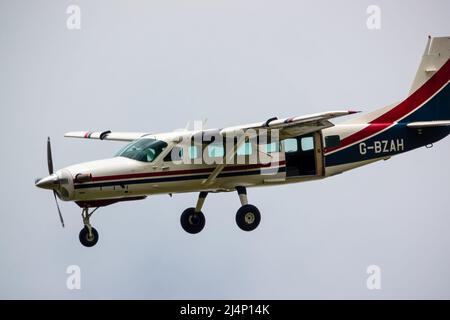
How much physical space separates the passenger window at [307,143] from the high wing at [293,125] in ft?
1.23

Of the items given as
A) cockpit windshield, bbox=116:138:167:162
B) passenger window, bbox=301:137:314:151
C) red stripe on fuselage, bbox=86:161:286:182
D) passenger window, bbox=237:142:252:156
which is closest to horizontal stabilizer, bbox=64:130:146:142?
cockpit windshield, bbox=116:138:167:162

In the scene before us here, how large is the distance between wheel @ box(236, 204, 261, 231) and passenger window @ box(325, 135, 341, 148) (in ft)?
10.5

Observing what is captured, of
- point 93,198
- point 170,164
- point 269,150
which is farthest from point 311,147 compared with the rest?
point 93,198

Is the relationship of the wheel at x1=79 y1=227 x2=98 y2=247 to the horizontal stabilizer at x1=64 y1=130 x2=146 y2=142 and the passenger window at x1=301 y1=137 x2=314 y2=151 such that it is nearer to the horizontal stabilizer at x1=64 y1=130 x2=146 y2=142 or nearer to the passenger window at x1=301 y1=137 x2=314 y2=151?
the horizontal stabilizer at x1=64 y1=130 x2=146 y2=142

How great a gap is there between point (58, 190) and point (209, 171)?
4.55 metres

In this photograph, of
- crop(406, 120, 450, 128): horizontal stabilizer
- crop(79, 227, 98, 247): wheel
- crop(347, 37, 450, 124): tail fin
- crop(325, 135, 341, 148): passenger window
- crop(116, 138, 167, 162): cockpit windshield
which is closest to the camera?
crop(116, 138, 167, 162): cockpit windshield

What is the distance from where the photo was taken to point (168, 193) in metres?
32.5

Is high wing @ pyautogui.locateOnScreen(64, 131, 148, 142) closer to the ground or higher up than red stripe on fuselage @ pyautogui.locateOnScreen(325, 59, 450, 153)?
closer to the ground

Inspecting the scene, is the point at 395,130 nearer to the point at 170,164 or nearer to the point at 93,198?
the point at 170,164

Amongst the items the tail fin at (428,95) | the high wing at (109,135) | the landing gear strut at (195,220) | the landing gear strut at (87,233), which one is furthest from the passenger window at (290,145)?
the landing gear strut at (87,233)

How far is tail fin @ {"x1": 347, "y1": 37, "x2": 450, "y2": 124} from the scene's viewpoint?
1391 inches

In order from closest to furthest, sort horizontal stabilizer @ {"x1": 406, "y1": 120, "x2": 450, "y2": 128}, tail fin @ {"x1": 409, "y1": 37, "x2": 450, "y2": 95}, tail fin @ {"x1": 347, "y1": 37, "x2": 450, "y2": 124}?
horizontal stabilizer @ {"x1": 406, "y1": 120, "x2": 450, "y2": 128} → tail fin @ {"x1": 347, "y1": 37, "x2": 450, "y2": 124} → tail fin @ {"x1": 409, "y1": 37, "x2": 450, "y2": 95}

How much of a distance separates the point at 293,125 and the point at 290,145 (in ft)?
4.69

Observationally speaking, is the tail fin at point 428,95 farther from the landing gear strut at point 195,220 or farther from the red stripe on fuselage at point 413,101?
the landing gear strut at point 195,220
